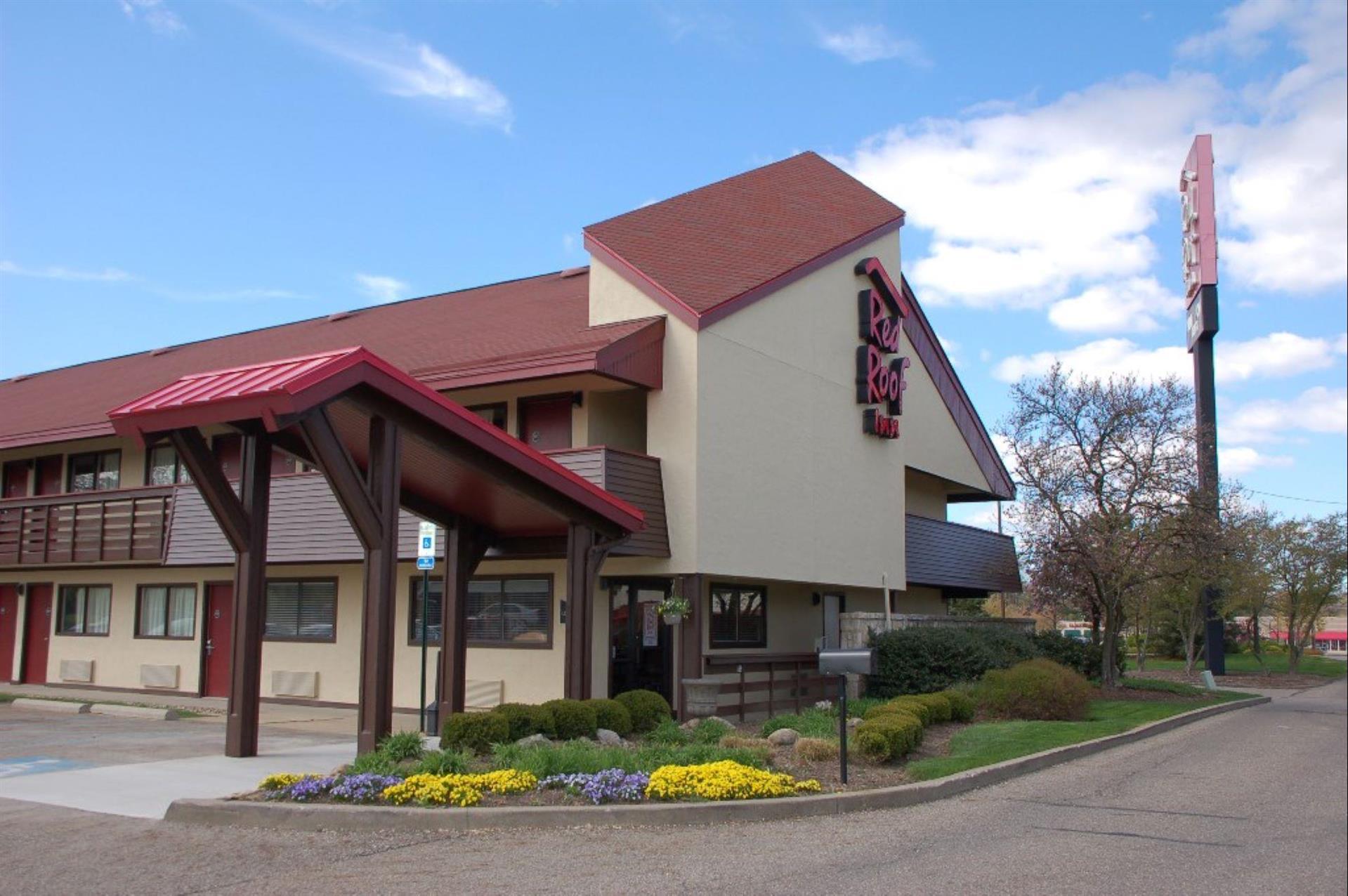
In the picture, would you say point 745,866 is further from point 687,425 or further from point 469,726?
point 687,425

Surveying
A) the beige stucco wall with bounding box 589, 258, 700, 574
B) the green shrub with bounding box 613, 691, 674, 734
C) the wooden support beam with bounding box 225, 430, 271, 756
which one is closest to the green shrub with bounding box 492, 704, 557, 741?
the green shrub with bounding box 613, 691, 674, 734

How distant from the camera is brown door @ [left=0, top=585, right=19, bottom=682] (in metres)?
29.3

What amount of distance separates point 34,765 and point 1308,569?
40892 millimetres

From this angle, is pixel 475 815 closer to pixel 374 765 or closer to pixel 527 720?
pixel 374 765

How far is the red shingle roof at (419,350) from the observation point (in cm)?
1981

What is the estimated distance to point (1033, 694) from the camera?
19391 mm

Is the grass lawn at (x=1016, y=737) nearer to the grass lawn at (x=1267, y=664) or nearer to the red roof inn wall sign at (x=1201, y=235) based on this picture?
the grass lawn at (x=1267, y=664)

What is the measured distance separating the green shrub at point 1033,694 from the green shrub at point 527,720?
8490 mm

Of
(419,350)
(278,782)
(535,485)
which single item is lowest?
(278,782)

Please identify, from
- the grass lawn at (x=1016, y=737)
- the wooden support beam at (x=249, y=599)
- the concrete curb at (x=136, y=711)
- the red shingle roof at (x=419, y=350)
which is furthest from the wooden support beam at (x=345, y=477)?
the concrete curb at (x=136, y=711)

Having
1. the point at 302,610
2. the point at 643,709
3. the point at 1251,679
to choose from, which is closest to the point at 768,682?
the point at 643,709

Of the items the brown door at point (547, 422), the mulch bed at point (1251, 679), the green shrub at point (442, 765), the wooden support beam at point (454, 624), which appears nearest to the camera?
the green shrub at point (442, 765)

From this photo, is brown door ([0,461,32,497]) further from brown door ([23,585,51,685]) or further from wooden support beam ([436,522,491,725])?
wooden support beam ([436,522,491,725])

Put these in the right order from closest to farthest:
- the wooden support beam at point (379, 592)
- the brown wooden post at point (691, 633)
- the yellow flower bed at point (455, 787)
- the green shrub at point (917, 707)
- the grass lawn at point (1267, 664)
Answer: the yellow flower bed at point (455, 787), the wooden support beam at point (379, 592), the green shrub at point (917, 707), the brown wooden post at point (691, 633), the grass lawn at point (1267, 664)
